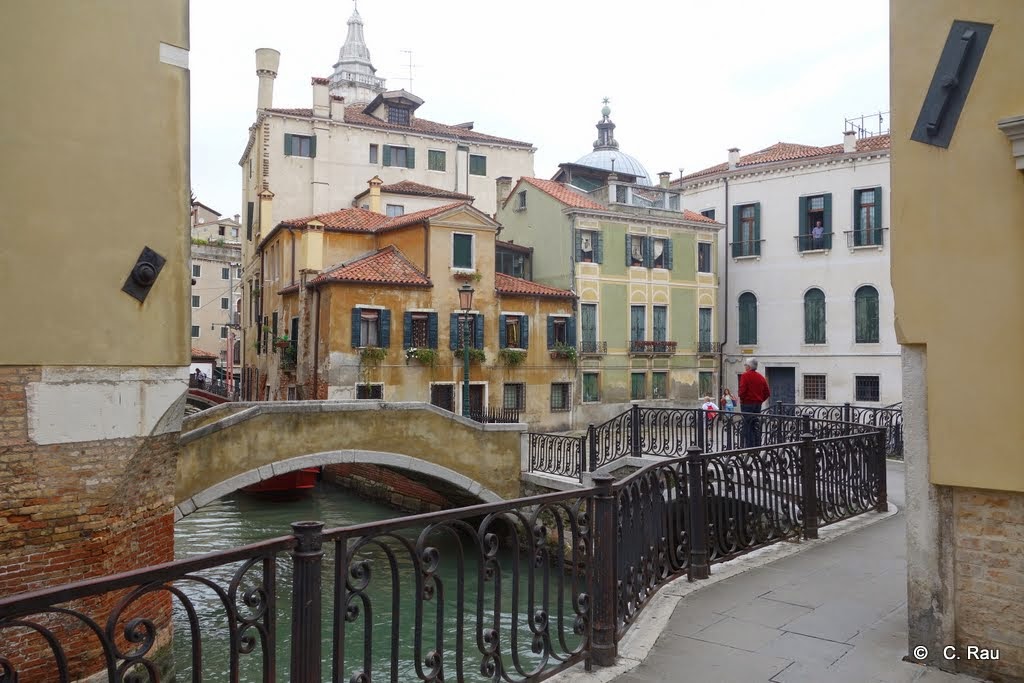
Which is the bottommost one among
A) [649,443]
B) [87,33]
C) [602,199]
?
[649,443]

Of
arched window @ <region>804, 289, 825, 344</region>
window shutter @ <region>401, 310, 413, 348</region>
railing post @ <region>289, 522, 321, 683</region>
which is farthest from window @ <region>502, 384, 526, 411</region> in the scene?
railing post @ <region>289, 522, 321, 683</region>

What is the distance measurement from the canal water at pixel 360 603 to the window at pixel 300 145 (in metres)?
16.6

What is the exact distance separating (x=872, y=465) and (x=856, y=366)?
21620mm

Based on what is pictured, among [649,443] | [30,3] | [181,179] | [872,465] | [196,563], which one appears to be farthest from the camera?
[649,443]

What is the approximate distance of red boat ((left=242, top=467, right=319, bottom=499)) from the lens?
2302 cm

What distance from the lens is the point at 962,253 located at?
450cm

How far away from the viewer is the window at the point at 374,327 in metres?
25.2

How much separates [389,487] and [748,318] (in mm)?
18042

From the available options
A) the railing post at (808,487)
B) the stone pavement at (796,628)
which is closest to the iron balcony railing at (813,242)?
the railing post at (808,487)

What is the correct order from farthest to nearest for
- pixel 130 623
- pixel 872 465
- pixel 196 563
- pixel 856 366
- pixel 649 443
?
pixel 856 366, pixel 649 443, pixel 872 465, pixel 196 563, pixel 130 623

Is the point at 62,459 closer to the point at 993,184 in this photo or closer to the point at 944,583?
the point at 944,583

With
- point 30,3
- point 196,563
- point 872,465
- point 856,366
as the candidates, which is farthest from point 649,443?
point 856,366

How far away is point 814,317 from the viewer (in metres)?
31.2

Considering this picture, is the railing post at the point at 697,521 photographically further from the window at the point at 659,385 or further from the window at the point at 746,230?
the window at the point at 746,230
